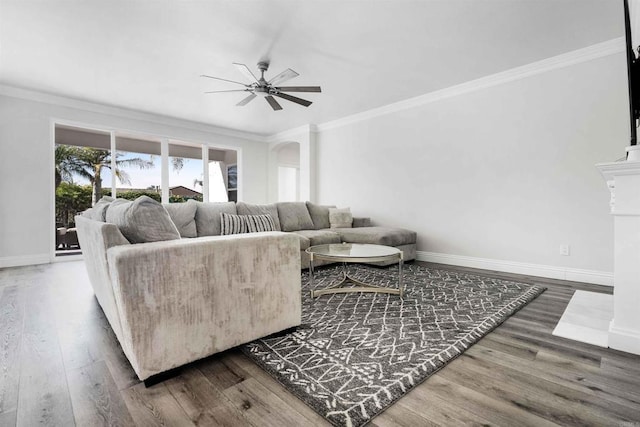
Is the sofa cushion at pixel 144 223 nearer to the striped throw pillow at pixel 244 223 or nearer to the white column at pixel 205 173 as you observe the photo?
the striped throw pillow at pixel 244 223

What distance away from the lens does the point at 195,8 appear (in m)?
2.57

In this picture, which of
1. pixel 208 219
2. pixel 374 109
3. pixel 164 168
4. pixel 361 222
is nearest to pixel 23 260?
pixel 164 168

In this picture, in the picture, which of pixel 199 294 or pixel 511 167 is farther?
pixel 511 167

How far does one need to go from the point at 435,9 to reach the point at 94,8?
2934 millimetres

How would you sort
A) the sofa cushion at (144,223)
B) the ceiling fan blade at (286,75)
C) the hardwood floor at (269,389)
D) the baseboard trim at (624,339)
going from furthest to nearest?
the ceiling fan blade at (286,75) → the baseboard trim at (624,339) → the sofa cushion at (144,223) → the hardwood floor at (269,389)

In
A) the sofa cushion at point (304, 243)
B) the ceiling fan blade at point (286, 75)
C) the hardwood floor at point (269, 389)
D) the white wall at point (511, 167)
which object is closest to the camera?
the hardwood floor at point (269, 389)

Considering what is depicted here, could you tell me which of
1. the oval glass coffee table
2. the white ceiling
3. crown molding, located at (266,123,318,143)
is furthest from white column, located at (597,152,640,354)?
crown molding, located at (266,123,318,143)

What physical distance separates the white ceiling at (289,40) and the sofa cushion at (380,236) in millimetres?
2081

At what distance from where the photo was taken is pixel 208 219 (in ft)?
Answer: 12.8

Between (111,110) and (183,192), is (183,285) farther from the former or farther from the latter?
(183,192)

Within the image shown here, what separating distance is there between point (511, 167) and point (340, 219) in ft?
8.25

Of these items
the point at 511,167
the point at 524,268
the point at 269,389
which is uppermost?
the point at 511,167

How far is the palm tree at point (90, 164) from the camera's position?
5.03 meters

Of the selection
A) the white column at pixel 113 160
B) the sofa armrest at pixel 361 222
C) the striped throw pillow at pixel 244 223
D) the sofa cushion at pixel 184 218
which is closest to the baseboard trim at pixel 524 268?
the sofa armrest at pixel 361 222
